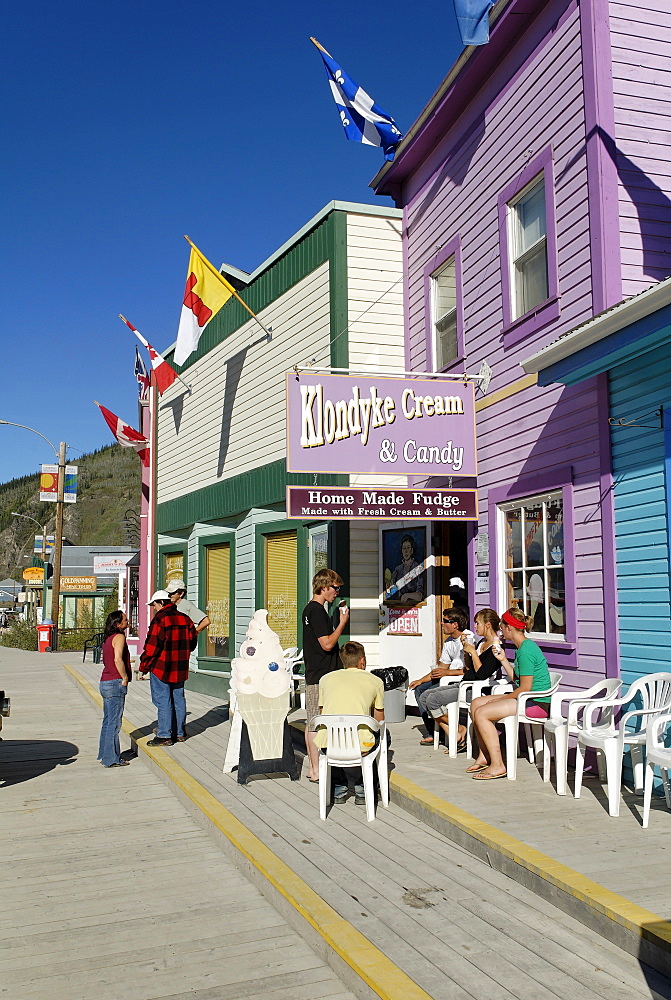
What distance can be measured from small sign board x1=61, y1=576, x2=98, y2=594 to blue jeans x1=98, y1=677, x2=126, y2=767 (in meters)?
34.4

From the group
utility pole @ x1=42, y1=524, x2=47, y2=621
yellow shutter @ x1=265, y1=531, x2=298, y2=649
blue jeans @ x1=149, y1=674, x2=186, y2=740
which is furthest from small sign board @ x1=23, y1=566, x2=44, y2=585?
blue jeans @ x1=149, y1=674, x2=186, y2=740

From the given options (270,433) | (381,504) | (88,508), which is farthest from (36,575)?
(88,508)

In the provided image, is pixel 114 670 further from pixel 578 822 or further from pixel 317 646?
pixel 578 822

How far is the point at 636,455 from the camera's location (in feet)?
22.9

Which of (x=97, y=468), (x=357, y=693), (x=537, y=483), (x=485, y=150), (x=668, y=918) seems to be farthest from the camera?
(x=97, y=468)

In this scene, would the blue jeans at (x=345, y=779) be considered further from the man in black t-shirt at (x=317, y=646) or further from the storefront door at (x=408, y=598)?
the storefront door at (x=408, y=598)

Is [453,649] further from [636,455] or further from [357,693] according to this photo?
[636,455]

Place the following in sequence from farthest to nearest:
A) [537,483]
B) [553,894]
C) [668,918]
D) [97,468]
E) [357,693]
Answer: [97,468] → [537,483] → [357,693] → [553,894] → [668,918]

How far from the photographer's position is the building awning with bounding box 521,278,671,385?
5.97 meters

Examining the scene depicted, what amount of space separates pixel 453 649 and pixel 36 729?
686cm

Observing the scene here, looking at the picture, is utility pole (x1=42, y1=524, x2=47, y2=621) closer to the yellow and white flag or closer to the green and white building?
the green and white building

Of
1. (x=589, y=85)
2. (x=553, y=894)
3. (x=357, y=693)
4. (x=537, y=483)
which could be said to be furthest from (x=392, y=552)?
(x=553, y=894)

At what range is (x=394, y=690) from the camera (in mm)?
10438

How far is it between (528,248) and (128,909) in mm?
6893
